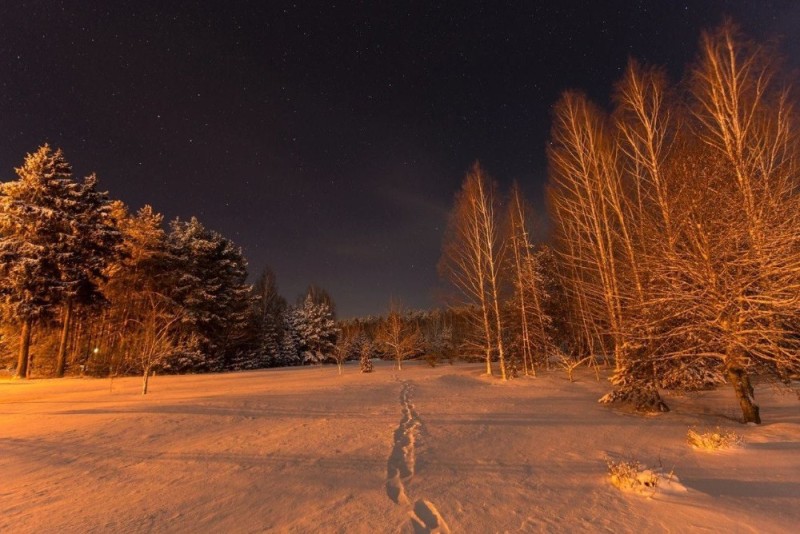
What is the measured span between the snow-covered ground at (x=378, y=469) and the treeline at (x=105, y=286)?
23.9ft

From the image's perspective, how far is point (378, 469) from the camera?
18.4 ft

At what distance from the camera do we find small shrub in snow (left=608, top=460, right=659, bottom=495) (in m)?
4.59

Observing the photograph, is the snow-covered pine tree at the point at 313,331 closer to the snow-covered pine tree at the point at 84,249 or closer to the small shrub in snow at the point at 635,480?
the snow-covered pine tree at the point at 84,249

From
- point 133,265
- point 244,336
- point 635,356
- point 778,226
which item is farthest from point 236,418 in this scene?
point 244,336

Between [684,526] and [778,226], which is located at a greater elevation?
[778,226]

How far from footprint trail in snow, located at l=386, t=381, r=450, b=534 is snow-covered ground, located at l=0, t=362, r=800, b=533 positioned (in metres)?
0.03

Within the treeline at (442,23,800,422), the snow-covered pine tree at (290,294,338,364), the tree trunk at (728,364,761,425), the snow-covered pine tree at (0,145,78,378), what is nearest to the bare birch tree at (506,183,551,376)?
the treeline at (442,23,800,422)

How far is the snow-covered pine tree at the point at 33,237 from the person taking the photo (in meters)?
22.5

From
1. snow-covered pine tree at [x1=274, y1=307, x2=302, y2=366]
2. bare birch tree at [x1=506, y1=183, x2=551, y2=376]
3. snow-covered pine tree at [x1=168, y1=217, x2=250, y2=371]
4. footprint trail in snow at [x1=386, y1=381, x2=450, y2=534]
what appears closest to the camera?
footprint trail in snow at [x1=386, y1=381, x2=450, y2=534]

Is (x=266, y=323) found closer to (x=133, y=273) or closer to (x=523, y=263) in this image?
(x=133, y=273)

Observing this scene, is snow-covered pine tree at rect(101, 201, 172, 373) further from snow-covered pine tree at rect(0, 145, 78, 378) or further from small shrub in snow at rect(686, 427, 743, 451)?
small shrub in snow at rect(686, 427, 743, 451)

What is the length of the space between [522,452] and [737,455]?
3.17m

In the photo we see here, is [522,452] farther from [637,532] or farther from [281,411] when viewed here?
[281,411]

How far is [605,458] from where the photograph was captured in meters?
6.15
